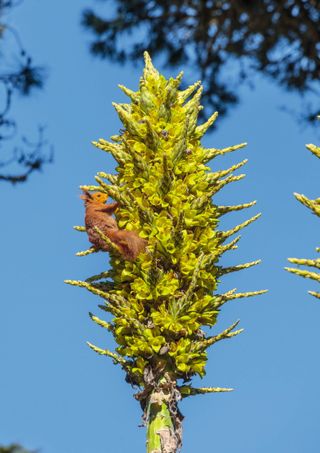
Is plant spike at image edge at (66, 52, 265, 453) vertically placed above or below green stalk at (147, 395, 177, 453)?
above

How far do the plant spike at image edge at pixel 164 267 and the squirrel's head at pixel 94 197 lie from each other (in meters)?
0.15

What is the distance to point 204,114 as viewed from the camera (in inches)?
560

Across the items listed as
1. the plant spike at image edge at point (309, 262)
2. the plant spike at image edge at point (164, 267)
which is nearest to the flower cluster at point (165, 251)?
the plant spike at image edge at point (164, 267)

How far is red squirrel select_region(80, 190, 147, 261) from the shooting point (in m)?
5.39

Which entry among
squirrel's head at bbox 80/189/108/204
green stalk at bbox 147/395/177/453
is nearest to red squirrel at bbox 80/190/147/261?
squirrel's head at bbox 80/189/108/204

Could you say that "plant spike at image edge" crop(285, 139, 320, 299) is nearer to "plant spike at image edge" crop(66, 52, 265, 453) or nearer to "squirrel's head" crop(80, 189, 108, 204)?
"plant spike at image edge" crop(66, 52, 265, 453)

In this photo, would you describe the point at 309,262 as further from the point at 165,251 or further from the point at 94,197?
the point at 94,197

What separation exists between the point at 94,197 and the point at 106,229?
46 centimetres

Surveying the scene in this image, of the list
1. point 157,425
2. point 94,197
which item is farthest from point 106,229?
point 157,425

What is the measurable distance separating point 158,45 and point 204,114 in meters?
1.47

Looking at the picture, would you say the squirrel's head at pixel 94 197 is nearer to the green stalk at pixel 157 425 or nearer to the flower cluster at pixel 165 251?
the flower cluster at pixel 165 251

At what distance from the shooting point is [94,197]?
19.8 feet

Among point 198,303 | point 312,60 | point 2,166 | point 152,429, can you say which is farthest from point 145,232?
point 312,60

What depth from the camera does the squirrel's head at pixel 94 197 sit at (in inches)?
236
